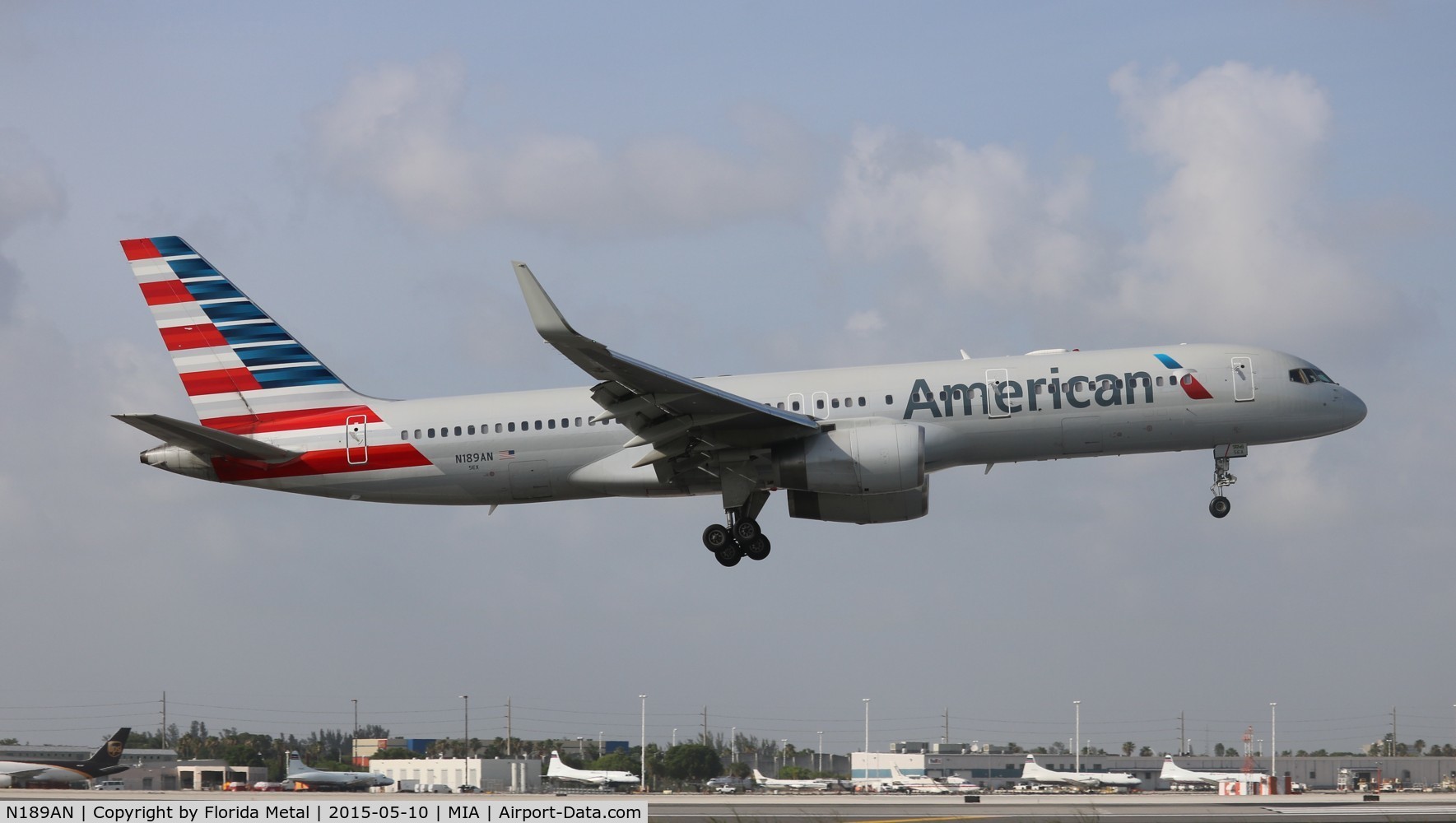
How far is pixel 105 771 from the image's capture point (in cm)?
6019

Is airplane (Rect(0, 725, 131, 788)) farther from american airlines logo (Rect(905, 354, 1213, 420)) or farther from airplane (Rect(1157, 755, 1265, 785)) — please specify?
airplane (Rect(1157, 755, 1265, 785))

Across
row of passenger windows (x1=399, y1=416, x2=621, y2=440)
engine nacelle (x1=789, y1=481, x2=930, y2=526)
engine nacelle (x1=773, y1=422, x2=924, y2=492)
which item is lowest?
engine nacelle (x1=789, y1=481, x2=930, y2=526)

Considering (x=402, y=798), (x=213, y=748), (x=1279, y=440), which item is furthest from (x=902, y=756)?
(x=402, y=798)

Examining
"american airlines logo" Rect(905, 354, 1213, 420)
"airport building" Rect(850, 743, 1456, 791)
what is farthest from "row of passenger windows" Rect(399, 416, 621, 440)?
"airport building" Rect(850, 743, 1456, 791)

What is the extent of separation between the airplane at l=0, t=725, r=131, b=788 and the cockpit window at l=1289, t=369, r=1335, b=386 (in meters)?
47.4

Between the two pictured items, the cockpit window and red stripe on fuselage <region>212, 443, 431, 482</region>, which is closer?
the cockpit window

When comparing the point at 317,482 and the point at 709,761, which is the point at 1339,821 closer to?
the point at 317,482

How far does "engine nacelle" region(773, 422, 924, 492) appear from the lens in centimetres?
3475

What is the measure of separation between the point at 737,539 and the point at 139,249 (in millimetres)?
20301

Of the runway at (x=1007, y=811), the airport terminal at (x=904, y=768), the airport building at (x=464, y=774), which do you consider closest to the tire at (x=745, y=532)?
the runway at (x=1007, y=811)

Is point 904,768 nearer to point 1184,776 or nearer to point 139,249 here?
point 1184,776

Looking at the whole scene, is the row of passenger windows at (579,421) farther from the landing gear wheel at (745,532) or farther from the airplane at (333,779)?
the airplane at (333,779)

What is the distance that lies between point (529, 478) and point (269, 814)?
40.6 feet

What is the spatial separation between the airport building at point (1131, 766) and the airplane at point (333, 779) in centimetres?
3167
